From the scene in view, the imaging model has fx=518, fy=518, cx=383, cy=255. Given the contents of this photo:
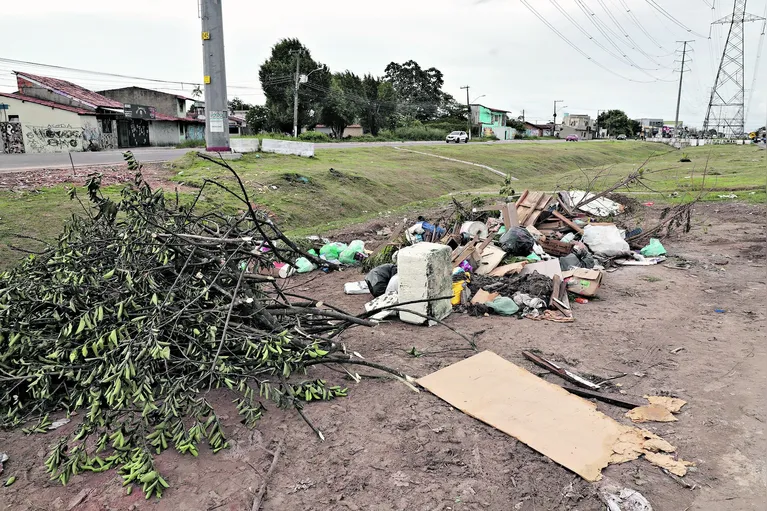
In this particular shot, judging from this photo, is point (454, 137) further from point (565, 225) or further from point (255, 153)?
point (565, 225)

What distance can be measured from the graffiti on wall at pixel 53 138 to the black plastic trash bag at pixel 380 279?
29.1 metres

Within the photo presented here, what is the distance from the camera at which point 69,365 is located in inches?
125

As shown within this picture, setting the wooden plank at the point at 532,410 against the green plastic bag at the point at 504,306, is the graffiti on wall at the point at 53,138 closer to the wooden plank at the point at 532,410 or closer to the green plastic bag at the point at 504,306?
the green plastic bag at the point at 504,306

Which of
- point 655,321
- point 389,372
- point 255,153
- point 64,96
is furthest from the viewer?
point 64,96

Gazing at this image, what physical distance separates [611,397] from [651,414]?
10.7 inches

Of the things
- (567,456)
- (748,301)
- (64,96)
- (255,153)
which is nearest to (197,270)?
(567,456)

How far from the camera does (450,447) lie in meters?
3.04

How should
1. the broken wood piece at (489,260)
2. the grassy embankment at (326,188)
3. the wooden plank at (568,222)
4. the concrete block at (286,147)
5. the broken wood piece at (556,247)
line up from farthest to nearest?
the concrete block at (286,147) → the grassy embankment at (326,188) → the wooden plank at (568,222) → the broken wood piece at (556,247) → the broken wood piece at (489,260)

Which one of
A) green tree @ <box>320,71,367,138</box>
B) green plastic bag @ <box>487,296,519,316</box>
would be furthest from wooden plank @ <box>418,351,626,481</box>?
green tree @ <box>320,71,367,138</box>

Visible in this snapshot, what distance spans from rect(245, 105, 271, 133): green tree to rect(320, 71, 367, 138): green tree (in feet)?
17.7

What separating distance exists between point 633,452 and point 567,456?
0.41 m

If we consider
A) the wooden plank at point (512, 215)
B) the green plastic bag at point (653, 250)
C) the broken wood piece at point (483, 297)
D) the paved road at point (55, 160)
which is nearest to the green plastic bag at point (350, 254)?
the wooden plank at point (512, 215)

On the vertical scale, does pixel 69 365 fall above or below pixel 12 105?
below

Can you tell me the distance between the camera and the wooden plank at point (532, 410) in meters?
2.99
